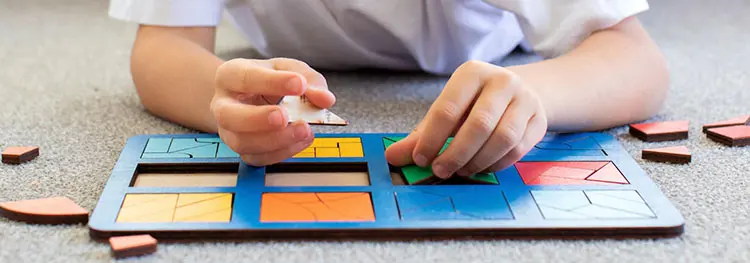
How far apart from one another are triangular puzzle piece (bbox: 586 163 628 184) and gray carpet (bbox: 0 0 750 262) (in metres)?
0.04

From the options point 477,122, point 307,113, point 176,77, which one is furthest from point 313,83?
point 176,77

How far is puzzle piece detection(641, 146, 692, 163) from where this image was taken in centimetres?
69

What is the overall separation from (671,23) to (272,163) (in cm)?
103

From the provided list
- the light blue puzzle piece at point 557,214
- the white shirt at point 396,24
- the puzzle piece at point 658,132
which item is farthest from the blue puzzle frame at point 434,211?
the white shirt at point 396,24

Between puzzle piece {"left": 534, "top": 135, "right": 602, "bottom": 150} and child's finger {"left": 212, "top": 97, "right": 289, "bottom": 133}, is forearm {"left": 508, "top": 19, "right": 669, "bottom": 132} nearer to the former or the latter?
puzzle piece {"left": 534, "top": 135, "right": 602, "bottom": 150}

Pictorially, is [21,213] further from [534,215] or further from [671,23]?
[671,23]

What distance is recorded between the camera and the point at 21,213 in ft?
1.82

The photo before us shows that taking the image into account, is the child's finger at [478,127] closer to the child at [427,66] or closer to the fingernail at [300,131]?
the child at [427,66]

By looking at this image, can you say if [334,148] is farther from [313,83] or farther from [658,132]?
[658,132]

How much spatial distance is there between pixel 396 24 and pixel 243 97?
0.35 meters

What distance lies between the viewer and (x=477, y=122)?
1.87ft

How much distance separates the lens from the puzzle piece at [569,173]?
61 cm

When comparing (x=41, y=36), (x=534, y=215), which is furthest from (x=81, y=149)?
(x=41, y=36)

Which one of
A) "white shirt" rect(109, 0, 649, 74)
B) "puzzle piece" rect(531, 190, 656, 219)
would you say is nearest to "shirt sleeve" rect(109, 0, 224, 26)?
"white shirt" rect(109, 0, 649, 74)
